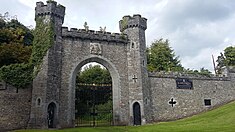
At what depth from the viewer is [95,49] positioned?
2045 centimetres

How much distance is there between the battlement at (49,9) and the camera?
1923cm

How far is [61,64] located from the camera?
62.8ft

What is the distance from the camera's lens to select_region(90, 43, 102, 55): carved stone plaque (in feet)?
66.8

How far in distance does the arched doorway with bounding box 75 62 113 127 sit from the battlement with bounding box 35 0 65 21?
6.03m

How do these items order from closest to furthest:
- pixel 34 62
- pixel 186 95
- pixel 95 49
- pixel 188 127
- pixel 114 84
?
pixel 188 127, pixel 34 62, pixel 95 49, pixel 114 84, pixel 186 95

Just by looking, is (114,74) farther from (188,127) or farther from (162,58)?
(162,58)

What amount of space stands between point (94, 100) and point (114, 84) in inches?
86.3

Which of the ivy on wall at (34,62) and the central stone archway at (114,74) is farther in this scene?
the central stone archway at (114,74)

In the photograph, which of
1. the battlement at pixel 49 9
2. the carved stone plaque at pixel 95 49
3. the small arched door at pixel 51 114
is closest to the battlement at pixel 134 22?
the carved stone plaque at pixel 95 49

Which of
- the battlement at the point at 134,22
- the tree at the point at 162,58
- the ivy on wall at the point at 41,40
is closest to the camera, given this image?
the ivy on wall at the point at 41,40

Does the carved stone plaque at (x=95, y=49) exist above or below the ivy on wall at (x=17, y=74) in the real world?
Result: above

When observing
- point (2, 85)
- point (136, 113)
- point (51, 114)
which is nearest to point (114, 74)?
point (136, 113)

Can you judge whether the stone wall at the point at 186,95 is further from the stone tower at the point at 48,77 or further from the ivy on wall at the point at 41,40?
the ivy on wall at the point at 41,40

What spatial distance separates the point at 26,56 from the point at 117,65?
746cm
